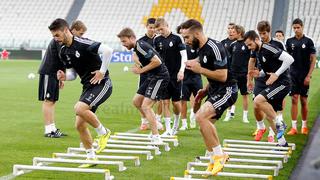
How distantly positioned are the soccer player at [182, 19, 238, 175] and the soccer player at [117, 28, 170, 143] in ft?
5.89

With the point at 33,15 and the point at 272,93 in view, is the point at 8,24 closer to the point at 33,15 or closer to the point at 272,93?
the point at 33,15

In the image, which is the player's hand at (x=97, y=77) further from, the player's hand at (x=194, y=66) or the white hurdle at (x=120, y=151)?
the player's hand at (x=194, y=66)

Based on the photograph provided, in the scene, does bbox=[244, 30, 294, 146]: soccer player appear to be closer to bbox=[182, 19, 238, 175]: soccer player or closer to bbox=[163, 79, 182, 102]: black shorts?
bbox=[182, 19, 238, 175]: soccer player

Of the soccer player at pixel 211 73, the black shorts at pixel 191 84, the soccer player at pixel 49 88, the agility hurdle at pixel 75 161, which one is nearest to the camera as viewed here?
the soccer player at pixel 211 73

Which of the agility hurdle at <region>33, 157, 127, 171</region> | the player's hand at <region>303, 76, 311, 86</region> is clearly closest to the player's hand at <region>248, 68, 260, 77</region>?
the player's hand at <region>303, 76, 311, 86</region>

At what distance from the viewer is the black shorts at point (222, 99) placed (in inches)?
335

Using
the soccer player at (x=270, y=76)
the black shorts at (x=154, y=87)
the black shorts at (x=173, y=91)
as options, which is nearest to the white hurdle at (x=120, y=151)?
the black shorts at (x=154, y=87)

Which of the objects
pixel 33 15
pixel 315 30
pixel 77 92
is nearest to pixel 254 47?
pixel 77 92

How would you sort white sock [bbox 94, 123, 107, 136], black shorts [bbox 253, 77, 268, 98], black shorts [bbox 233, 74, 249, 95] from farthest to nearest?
black shorts [bbox 233, 74, 249, 95] → black shorts [bbox 253, 77, 268, 98] → white sock [bbox 94, 123, 107, 136]

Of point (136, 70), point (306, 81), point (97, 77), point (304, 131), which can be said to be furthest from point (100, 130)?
point (304, 131)

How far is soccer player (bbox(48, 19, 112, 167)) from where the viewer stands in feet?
29.0

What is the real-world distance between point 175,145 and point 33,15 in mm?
49179

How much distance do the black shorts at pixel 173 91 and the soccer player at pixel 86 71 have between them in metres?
3.64

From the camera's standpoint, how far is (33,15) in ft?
192
